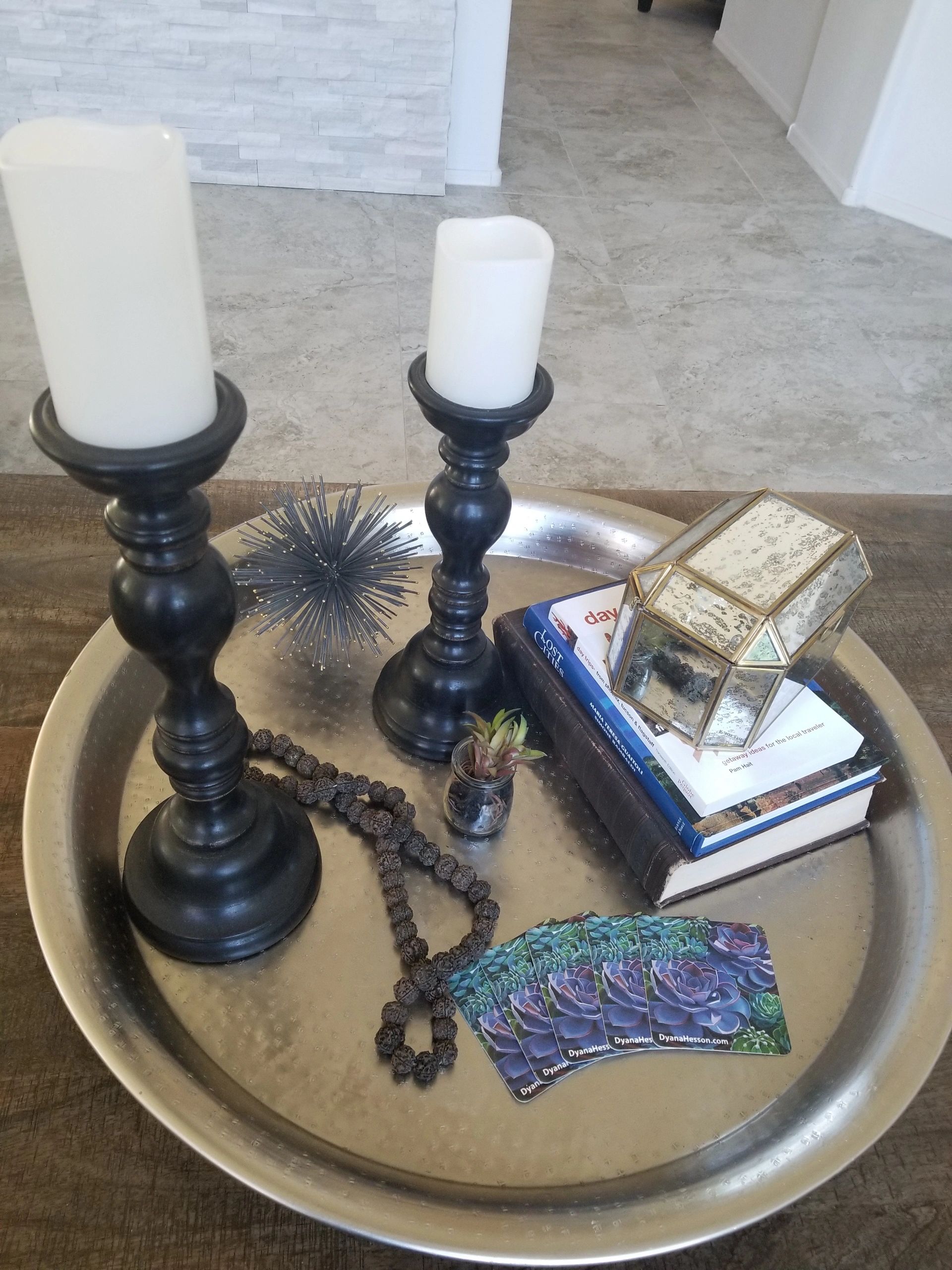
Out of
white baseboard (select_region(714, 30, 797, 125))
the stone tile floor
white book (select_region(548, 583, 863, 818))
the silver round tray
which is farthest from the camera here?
white baseboard (select_region(714, 30, 797, 125))

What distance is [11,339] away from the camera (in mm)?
1784

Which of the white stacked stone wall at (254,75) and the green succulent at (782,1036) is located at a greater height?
the green succulent at (782,1036)

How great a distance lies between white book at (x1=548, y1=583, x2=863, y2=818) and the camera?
23.0 inches

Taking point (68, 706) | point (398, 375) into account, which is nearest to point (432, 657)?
point (68, 706)

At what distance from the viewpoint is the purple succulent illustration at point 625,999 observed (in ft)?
1.84

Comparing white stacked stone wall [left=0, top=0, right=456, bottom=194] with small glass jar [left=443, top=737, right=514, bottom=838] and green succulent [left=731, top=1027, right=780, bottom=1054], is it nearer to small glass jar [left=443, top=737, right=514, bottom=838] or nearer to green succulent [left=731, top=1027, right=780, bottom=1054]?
small glass jar [left=443, top=737, right=514, bottom=838]

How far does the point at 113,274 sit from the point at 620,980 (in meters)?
0.45

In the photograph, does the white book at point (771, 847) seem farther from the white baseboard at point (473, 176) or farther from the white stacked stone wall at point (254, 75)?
the white baseboard at point (473, 176)

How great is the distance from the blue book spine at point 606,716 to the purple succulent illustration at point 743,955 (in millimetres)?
61

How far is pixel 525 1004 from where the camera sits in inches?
22.2

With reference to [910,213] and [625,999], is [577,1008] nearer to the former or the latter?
[625,999]

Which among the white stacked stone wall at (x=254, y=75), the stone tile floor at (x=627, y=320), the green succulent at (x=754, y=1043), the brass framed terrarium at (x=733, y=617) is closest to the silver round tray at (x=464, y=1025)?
the green succulent at (x=754, y=1043)

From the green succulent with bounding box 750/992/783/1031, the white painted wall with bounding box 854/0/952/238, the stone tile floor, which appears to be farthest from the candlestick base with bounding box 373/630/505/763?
the white painted wall with bounding box 854/0/952/238

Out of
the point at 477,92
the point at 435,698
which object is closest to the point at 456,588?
the point at 435,698
